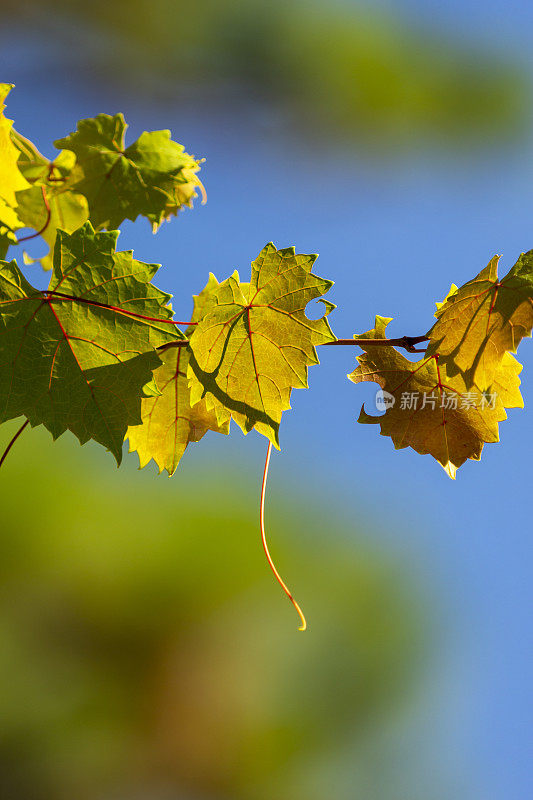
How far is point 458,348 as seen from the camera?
1.50ft

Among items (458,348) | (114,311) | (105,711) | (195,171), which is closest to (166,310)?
(114,311)

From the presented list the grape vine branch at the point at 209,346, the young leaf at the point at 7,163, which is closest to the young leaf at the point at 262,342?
the grape vine branch at the point at 209,346

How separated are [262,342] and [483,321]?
162mm

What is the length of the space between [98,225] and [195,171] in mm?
121

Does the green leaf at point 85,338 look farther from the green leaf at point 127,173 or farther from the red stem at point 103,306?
the green leaf at point 127,173

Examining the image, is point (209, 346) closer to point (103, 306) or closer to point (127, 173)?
point (103, 306)

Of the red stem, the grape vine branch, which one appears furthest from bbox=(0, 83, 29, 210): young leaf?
the red stem

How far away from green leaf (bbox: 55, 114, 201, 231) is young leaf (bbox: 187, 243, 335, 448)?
0.83 ft

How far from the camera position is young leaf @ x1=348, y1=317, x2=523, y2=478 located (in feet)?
1.73

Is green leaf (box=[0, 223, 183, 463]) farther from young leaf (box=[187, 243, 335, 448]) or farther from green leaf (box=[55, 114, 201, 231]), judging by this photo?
green leaf (box=[55, 114, 201, 231])

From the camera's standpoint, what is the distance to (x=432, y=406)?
55 centimetres

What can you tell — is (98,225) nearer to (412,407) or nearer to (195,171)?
(195,171)

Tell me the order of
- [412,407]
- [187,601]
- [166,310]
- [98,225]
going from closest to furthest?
1. [166,310]
2. [412,407]
3. [98,225]
4. [187,601]

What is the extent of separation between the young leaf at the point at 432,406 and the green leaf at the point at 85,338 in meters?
0.19
